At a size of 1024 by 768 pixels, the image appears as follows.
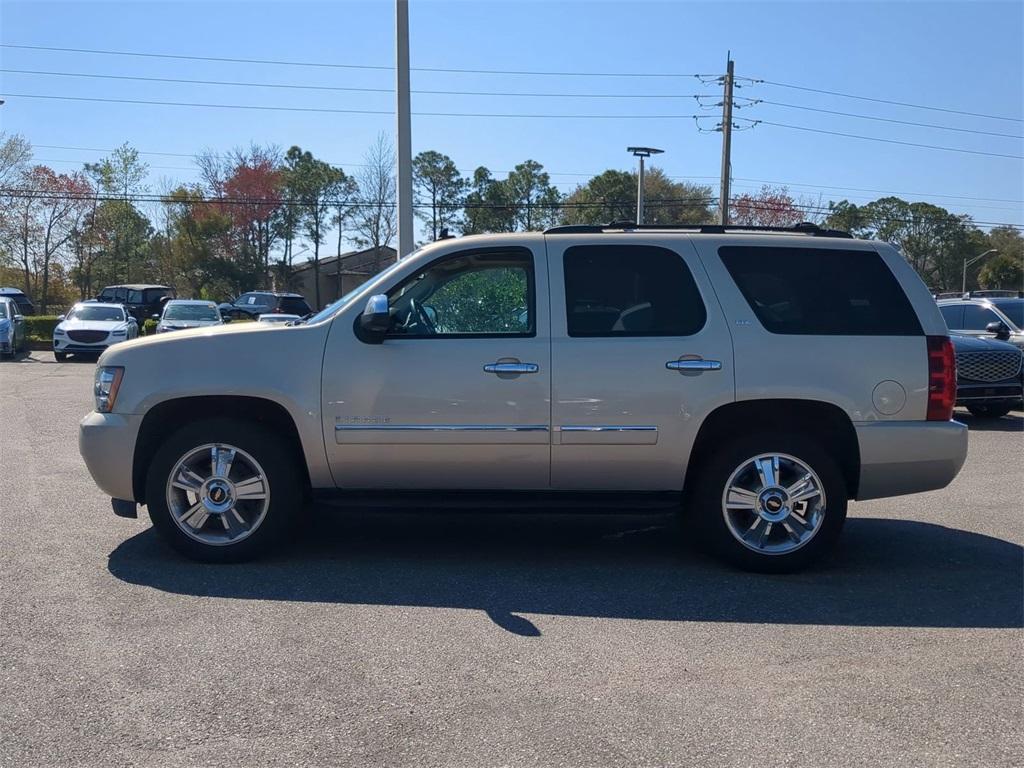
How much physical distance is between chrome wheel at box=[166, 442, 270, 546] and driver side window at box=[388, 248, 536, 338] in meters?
1.24

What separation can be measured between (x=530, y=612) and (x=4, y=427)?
9.18 meters

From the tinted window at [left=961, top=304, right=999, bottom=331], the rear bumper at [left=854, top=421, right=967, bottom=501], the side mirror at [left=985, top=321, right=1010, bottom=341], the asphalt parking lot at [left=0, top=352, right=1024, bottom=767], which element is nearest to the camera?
the asphalt parking lot at [left=0, top=352, right=1024, bottom=767]

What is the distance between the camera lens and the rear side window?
18.9 ft

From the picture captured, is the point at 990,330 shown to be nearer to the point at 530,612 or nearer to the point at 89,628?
the point at 530,612

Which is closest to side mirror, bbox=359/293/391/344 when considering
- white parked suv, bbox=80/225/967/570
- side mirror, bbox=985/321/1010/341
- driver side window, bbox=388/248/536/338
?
white parked suv, bbox=80/225/967/570

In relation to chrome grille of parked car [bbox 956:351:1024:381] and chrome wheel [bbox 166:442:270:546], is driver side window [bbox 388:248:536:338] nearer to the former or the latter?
chrome wheel [bbox 166:442:270:546]

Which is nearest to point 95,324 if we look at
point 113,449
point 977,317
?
point 977,317

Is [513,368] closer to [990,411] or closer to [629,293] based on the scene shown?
[629,293]

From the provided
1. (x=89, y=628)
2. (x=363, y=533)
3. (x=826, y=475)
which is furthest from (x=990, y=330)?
(x=89, y=628)

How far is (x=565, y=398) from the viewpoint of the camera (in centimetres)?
561

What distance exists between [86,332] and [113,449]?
20.7 metres

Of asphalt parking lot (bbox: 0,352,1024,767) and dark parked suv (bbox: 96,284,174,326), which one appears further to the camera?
dark parked suv (bbox: 96,284,174,326)

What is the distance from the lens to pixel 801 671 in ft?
14.1

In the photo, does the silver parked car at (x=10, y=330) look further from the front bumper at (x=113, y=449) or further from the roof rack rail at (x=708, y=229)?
the roof rack rail at (x=708, y=229)
